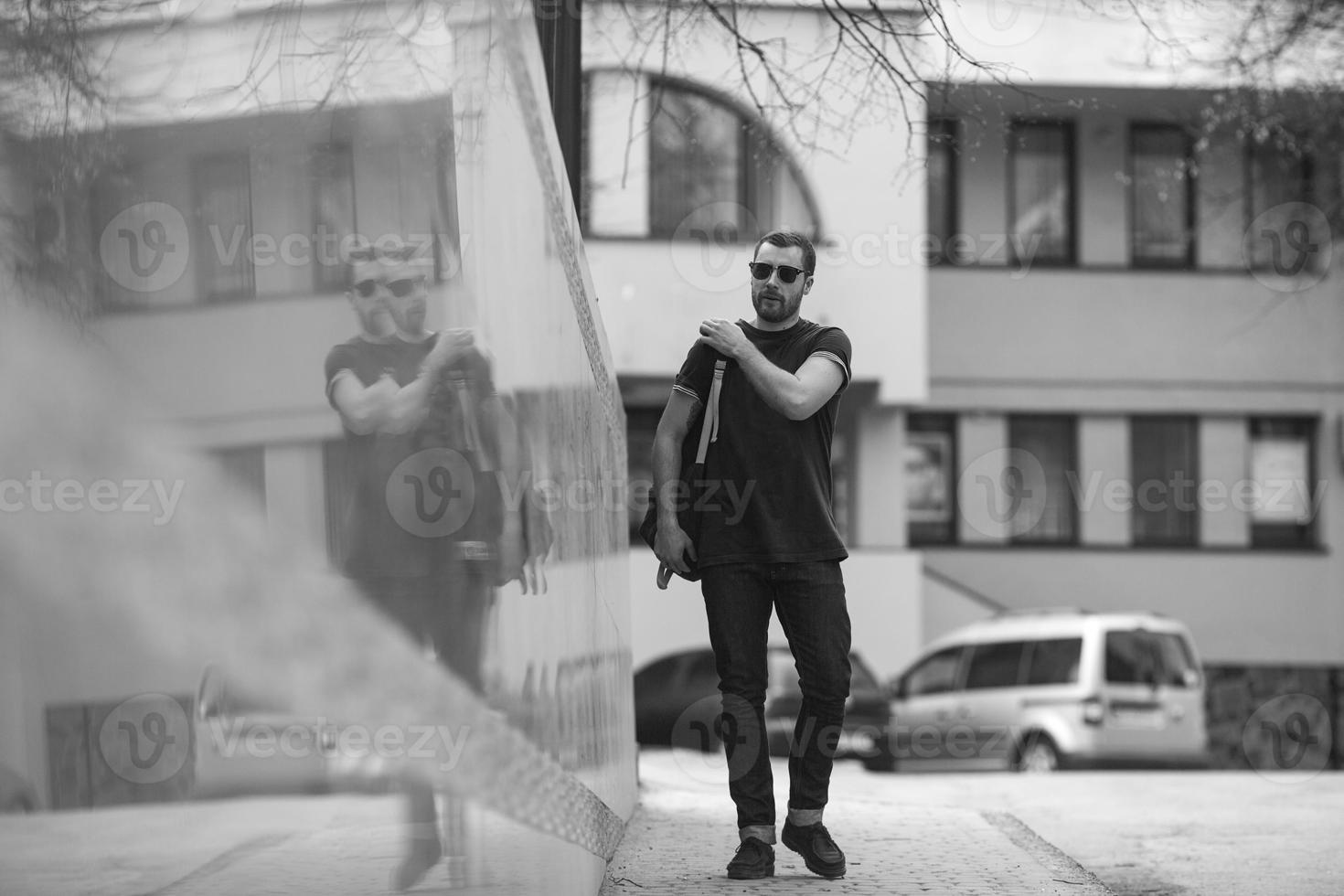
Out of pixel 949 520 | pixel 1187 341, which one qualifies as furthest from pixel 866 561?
pixel 1187 341

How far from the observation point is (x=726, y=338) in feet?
15.7

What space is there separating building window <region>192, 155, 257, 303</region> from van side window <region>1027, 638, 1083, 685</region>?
15662 millimetres

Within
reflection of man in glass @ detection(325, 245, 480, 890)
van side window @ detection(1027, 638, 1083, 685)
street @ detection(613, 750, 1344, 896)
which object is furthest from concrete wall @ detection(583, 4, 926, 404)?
reflection of man in glass @ detection(325, 245, 480, 890)

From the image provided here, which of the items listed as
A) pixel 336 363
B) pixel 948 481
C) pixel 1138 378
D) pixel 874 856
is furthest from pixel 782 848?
pixel 1138 378

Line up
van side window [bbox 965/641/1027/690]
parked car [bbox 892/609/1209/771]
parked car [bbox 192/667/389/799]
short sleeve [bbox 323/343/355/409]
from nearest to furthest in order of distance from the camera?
1. parked car [bbox 192/667/389/799]
2. short sleeve [bbox 323/343/355/409]
3. parked car [bbox 892/609/1209/771]
4. van side window [bbox 965/641/1027/690]

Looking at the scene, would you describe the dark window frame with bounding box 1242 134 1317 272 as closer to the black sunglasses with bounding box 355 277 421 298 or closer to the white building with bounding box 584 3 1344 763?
the white building with bounding box 584 3 1344 763

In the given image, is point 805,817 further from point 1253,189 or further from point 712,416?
point 1253,189

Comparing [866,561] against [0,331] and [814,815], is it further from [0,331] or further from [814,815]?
[0,331]

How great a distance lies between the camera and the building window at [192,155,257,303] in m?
1.62

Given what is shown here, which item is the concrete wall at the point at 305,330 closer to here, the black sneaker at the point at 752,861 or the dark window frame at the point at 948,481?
the black sneaker at the point at 752,861

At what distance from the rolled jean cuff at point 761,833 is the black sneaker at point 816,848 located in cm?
5

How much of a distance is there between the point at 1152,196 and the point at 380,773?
23.3 meters

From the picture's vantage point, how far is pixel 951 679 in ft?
58.9

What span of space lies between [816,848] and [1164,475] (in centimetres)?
2017
